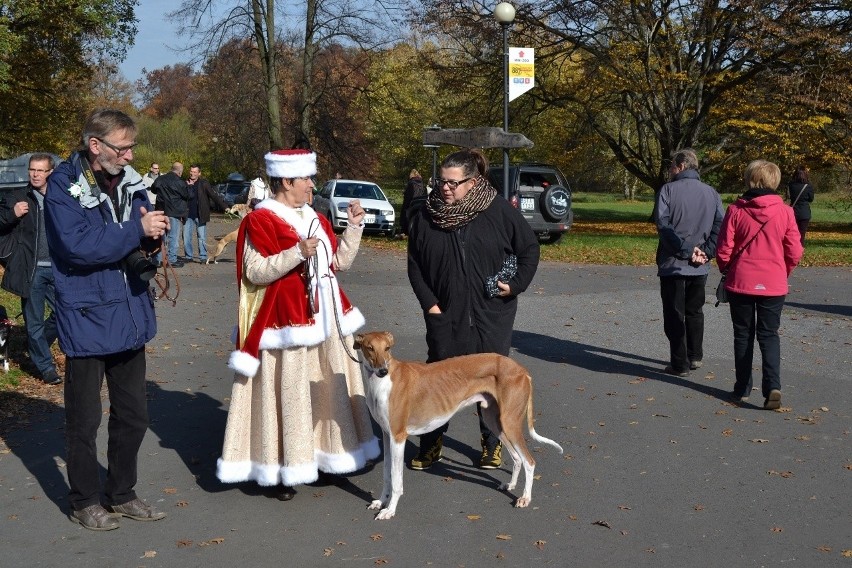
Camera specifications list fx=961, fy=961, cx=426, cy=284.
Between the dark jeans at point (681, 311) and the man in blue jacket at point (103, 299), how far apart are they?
17.9 feet

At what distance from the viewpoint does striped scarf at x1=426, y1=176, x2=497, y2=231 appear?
6098mm

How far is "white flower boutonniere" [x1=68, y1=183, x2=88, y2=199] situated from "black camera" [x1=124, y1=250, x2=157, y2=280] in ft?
1.30

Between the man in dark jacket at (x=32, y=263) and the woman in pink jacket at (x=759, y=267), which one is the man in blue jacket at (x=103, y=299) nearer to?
the man in dark jacket at (x=32, y=263)

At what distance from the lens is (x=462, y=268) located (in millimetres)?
6164

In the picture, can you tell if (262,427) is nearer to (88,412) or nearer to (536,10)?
(88,412)

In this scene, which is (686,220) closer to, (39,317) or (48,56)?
(39,317)

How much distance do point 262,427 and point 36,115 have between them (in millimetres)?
27792

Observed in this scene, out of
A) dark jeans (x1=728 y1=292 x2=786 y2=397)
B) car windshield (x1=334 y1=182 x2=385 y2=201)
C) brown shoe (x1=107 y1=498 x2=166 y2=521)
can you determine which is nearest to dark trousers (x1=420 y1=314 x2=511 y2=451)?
brown shoe (x1=107 y1=498 x2=166 y2=521)

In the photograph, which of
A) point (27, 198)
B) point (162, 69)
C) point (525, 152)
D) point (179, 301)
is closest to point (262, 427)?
point (27, 198)

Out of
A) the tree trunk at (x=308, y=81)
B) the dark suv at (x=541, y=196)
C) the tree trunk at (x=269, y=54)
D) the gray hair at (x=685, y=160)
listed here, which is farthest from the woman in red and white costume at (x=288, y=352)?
the tree trunk at (x=308, y=81)

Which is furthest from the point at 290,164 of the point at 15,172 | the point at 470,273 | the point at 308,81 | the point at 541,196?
the point at 308,81

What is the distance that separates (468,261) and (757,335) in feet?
10.4

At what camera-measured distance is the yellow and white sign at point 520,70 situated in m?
18.4

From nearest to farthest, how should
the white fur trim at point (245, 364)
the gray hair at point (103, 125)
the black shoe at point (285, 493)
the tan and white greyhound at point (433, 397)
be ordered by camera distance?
the gray hair at point (103, 125) < the tan and white greyhound at point (433, 397) < the white fur trim at point (245, 364) < the black shoe at point (285, 493)
